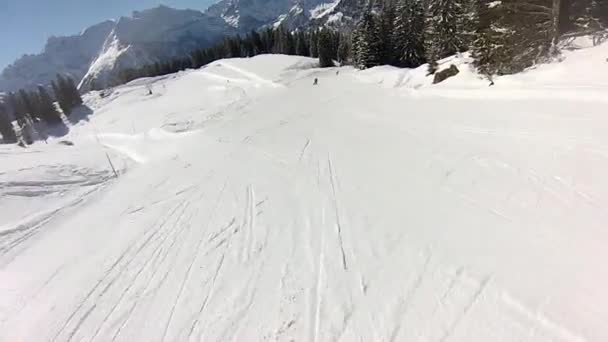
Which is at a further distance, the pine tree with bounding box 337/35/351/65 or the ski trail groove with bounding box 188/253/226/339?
the pine tree with bounding box 337/35/351/65

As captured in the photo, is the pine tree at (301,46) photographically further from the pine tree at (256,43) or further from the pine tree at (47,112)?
the pine tree at (47,112)

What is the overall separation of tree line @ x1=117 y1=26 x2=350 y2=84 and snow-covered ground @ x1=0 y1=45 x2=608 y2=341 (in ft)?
180

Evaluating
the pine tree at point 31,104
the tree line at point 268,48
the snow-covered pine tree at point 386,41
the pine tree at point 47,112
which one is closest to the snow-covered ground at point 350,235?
the snow-covered pine tree at point 386,41

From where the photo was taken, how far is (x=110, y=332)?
16.9 ft

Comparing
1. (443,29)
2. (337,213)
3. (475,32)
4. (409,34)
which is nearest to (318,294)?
(337,213)

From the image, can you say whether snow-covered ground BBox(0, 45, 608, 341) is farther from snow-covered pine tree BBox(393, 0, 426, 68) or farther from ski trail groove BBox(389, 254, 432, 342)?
snow-covered pine tree BBox(393, 0, 426, 68)

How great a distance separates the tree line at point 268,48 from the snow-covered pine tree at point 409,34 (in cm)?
2055

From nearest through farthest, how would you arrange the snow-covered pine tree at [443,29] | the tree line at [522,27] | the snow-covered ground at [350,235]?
the snow-covered ground at [350,235] < the tree line at [522,27] < the snow-covered pine tree at [443,29]

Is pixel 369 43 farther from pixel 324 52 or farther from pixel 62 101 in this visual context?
pixel 62 101

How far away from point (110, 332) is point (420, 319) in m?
4.73

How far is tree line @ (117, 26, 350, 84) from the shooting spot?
240 ft

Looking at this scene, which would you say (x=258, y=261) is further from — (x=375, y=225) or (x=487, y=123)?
(x=487, y=123)

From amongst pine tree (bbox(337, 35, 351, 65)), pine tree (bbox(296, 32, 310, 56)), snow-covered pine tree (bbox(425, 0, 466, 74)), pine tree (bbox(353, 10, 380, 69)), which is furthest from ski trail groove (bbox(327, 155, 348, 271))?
pine tree (bbox(296, 32, 310, 56))

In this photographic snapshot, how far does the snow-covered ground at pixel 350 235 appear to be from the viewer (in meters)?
4.36
